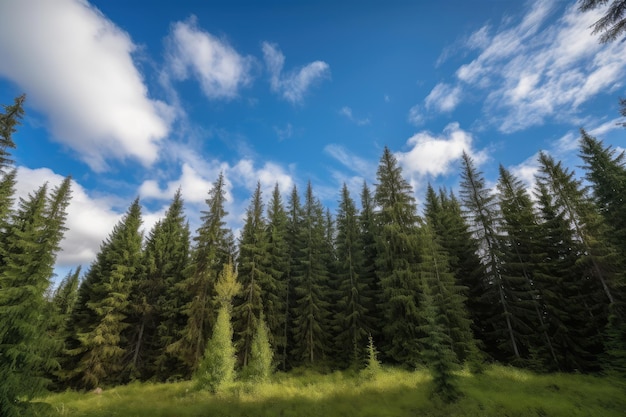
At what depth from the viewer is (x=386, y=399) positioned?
15719mm

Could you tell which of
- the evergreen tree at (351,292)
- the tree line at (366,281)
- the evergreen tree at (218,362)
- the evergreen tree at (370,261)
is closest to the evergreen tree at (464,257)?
the tree line at (366,281)

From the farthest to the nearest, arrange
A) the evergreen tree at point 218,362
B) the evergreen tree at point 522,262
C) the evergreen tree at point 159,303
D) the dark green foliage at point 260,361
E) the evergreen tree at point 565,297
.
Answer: the evergreen tree at point 159,303 < the evergreen tree at point 522,262 < the evergreen tree at point 565,297 < the dark green foliage at point 260,361 < the evergreen tree at point 218,362

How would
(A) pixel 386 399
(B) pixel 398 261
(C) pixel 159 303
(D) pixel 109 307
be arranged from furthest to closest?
(C) pixel 159 303
(D) pixel 109 307
(B) pixel 398 261
(A) pixel 386 399

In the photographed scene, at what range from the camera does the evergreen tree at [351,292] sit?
25.6 m

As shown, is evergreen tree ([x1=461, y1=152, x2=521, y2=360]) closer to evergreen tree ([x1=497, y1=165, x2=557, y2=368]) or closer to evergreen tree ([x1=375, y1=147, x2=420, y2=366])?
evergreen tree ([x1=497, y1=165, x2=557, y2=368])

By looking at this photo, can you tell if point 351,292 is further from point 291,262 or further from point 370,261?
point 291,262

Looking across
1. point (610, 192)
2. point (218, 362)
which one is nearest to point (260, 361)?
point (218, 362)

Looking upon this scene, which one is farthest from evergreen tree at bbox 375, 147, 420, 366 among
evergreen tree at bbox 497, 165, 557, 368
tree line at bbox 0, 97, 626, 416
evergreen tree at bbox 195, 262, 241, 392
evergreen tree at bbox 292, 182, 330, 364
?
evergreen tree at bbox 195, 262, 241, 392

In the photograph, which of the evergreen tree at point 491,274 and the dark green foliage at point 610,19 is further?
the evergreen tree at point 491,274

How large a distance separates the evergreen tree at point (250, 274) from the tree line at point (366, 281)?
144 mm

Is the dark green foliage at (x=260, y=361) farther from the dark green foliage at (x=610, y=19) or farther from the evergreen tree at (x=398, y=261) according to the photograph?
the dark green foliage at (x=610, y=19)

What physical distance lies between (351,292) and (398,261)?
6.27m

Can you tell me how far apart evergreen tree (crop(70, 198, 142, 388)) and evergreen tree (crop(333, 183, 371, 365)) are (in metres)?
20.6

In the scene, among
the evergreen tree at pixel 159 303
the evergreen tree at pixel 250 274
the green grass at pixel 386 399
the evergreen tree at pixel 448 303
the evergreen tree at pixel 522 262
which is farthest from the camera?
the evergreen tree at pixel 159 303
